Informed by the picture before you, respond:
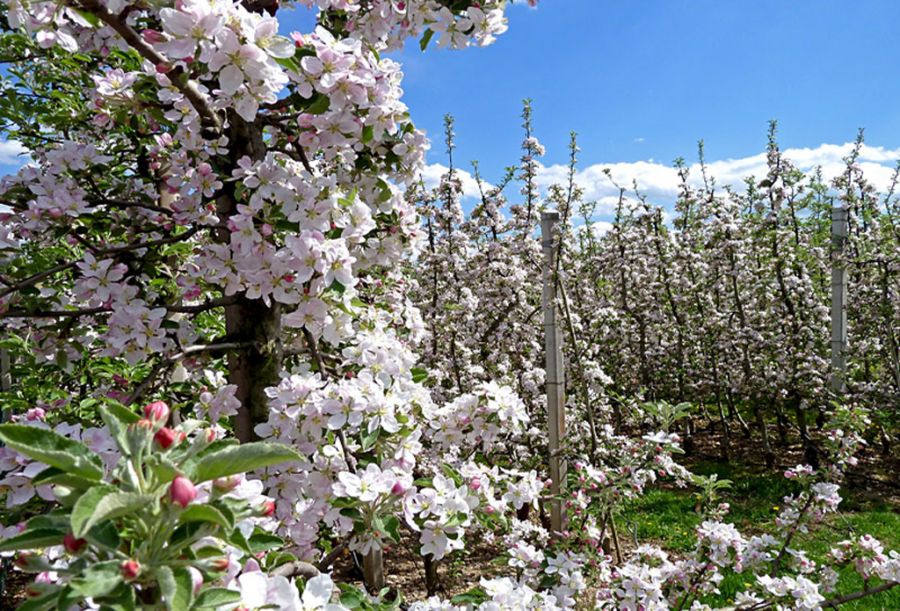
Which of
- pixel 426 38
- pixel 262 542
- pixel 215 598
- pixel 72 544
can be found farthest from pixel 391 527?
pixel 426 38

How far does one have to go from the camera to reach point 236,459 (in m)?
0.74

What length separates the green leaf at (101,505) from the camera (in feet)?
1.94

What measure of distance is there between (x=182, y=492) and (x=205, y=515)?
38 millimetres

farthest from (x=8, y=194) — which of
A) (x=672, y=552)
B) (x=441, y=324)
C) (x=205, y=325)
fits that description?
(x=672, y=552)

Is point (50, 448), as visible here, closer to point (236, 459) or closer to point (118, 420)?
point (118, 420)

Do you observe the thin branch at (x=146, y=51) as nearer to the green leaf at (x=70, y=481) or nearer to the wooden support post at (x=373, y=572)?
the green leaf at (x=70, y=481)

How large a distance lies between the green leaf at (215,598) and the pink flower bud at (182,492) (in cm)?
13

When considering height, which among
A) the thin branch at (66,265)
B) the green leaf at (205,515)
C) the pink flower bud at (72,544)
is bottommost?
the pink flower bud at (72,544)

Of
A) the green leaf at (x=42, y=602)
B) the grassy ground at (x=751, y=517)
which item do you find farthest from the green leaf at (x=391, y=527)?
the grassy ground at (x=751, y=517)

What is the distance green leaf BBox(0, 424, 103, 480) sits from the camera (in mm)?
668

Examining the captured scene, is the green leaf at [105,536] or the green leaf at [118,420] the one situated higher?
the green leaf at [118,420]

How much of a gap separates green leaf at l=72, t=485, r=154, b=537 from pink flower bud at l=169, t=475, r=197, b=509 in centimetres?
2

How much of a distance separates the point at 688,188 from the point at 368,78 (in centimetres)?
718

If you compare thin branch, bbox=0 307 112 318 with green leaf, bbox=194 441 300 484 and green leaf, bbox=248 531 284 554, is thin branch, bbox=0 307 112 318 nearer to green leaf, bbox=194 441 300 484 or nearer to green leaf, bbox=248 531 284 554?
green leaf, bbox=248 531 284 554
